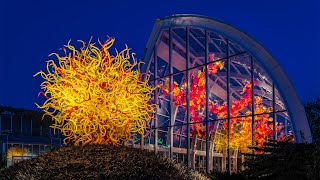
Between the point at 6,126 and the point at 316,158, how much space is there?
99.8 ft

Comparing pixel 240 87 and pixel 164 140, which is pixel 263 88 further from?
pixel 164 140

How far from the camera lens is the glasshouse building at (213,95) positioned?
17359mm

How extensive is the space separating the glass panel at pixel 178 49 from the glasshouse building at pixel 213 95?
46 millimetres

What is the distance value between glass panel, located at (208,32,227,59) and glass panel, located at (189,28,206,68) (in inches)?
24.5

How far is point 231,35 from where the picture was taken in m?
19.4

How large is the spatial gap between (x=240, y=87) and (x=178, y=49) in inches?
179

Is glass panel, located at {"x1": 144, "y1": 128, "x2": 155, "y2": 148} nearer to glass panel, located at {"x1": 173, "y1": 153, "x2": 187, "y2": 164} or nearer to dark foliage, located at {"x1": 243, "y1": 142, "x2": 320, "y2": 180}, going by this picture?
glass panel, located at {"x1": 173, "y1": 153, "x2": 187, "y2": 164}

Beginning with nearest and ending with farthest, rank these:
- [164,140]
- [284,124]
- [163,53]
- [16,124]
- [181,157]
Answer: [284,124]
[181,157]
[164,140]
[163,53]
[16,124]

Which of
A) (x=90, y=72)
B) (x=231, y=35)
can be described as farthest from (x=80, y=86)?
(x=231, y=35)

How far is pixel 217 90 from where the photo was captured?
806 inches

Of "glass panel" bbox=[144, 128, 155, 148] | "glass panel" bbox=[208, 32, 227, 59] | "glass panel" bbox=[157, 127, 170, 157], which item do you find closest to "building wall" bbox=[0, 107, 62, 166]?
"glass panel" bbox=[144, 128, 155, 148]

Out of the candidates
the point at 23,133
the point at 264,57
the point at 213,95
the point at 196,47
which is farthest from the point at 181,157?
the point at 23,133

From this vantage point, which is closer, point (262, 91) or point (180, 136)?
point (262, 91)

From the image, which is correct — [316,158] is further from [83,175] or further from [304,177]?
[83,175]
